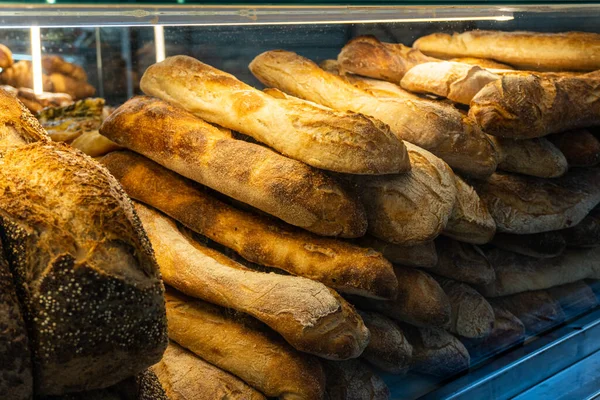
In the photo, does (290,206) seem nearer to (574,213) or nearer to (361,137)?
(361,137)

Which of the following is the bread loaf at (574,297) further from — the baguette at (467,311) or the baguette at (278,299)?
the baguette at (278,299)

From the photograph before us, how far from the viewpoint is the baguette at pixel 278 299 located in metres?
1.36

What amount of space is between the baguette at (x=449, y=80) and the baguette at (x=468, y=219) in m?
0.31

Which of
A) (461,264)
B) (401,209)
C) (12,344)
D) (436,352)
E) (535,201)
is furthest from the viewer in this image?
(535,201)

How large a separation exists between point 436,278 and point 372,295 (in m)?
0.41

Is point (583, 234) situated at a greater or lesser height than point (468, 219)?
lesser

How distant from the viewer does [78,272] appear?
86 cm

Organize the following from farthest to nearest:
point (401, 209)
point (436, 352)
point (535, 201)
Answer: point (535, 201) < point (436, 352) < point (401, 209)

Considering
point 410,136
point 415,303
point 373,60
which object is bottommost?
point 415,303

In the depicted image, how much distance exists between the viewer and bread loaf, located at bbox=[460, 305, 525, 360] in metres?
1.89

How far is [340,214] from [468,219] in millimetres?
424

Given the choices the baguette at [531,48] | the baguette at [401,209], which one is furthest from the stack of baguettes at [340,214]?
the baguette at [531,48]

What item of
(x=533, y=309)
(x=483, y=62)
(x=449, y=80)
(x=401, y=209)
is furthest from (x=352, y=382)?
(x=483, y=62)

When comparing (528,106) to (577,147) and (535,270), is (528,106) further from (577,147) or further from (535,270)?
(535,270)
